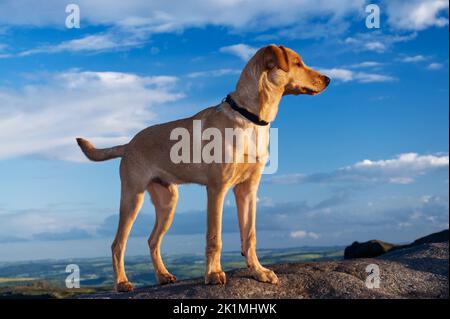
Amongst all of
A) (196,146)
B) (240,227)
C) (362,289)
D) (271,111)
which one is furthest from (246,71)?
(362,289)

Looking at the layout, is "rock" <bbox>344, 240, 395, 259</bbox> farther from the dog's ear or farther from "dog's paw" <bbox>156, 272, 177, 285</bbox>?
the dog's ear

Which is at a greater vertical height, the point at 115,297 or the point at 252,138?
the point at 252,138

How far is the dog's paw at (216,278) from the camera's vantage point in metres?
8.77

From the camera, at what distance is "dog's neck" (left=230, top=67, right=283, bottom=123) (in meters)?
8.84

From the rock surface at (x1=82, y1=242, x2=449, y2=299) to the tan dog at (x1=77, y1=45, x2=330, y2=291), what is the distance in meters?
0.26

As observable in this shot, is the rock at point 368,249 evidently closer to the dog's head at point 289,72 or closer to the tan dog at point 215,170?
the tan dog at point 215,170

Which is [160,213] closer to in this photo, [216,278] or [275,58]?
[216,278]

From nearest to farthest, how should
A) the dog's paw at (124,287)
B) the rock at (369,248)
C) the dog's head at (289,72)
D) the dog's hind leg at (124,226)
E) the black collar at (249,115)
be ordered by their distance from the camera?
the dog's head at (289,72) < the black collar at (249,115) < the dog's paw at (124,287) < the dog's hind leg at (124,226) < the rock at (369,248)

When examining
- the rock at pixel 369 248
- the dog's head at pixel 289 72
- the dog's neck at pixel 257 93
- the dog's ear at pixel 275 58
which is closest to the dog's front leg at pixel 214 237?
the dog's neck at pixel 257 93

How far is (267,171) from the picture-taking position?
945cm

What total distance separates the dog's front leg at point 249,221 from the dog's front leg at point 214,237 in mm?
659

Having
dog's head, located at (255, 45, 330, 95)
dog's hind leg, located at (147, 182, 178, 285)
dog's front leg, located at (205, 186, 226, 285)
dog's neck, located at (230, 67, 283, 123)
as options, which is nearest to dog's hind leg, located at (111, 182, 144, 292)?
dog's hind leg, located at (147, 182, 178, 285)
